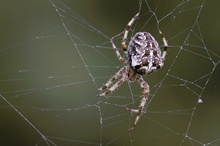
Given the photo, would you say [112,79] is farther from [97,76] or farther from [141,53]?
[97,76]

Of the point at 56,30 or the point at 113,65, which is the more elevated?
the point at 56,30

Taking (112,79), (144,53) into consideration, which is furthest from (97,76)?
(144,53)

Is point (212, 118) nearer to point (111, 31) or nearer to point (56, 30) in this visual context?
point (111, 31)

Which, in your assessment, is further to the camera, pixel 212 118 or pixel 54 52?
pixel 212 118

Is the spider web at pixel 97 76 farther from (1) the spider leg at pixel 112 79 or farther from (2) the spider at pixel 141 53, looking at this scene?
(2) the spider at pixel 141 53

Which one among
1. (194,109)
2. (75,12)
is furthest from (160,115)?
(75,12)

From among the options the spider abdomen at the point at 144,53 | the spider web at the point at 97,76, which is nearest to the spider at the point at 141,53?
the spider abdomen at the point at 144,53

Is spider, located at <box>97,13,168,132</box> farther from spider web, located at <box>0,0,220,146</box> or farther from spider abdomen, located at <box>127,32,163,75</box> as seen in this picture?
spider web, located at <box>0,0,220,146</box>

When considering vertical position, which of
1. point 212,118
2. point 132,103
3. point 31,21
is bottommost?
point 212,118
